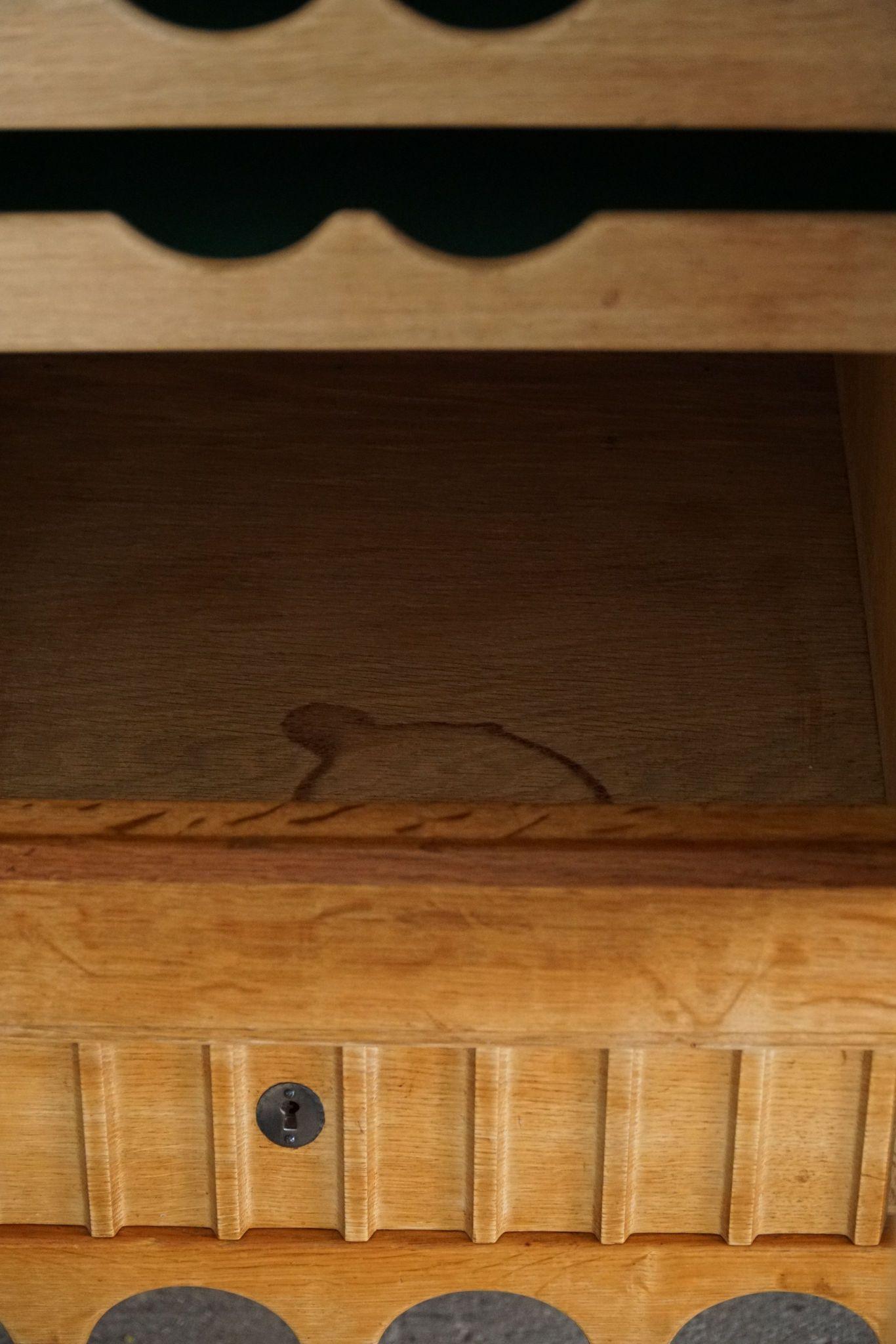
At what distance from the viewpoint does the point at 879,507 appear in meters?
0.90

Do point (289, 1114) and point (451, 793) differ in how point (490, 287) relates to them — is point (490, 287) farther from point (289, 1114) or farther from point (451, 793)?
point (289, 1114)

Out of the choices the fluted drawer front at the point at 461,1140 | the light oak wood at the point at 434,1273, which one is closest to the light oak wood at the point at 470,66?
the fluted drawer front at the point at 461,1140

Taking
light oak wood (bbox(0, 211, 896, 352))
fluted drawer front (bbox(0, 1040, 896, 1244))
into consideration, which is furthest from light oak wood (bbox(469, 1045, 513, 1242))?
light oak wood (bbox(0, 211, 896, 352))

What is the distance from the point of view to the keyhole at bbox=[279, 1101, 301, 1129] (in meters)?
0.79

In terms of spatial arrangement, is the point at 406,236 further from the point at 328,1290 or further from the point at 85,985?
the point at 328,1290

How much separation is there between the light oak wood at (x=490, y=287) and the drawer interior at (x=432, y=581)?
0.34m

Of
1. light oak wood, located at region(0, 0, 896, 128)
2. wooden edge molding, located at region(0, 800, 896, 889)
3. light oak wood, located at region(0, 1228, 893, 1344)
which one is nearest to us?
light oak wood, located at region(0, 0, 896, 128)

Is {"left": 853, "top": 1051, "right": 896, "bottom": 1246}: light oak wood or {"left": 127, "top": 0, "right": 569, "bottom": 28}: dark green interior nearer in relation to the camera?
{"left": 127, "top": 0, "right": 569, "bottom": 28}: dark green interior

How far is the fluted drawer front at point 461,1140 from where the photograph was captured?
0.77 metres

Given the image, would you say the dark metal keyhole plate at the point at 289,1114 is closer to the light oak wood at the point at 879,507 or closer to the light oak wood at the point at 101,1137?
the light oak wood at the point at 101,1137

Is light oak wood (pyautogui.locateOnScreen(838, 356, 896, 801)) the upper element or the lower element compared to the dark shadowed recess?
upper

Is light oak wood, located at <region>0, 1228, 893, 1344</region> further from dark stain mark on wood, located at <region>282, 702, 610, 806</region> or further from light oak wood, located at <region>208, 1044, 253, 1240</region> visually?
dark stain mark on wood, located at <region>282, 702, 610, 806</region>

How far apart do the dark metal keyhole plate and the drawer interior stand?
17cm

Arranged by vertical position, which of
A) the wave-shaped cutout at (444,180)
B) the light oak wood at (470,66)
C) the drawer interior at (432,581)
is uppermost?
the light oak wood at (470,66)
